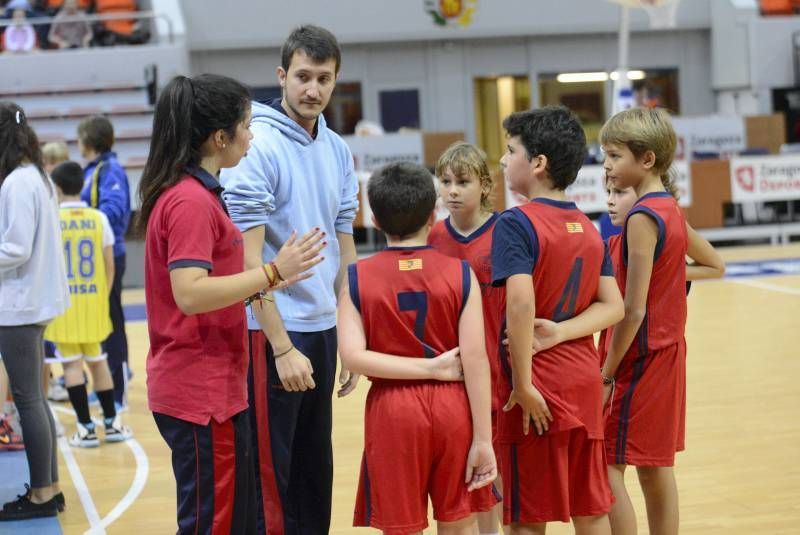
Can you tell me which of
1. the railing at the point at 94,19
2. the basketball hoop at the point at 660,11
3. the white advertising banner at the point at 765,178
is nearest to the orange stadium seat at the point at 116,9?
the railing at the point at 94,19

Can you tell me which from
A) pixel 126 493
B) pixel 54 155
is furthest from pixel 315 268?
pixel 54 155

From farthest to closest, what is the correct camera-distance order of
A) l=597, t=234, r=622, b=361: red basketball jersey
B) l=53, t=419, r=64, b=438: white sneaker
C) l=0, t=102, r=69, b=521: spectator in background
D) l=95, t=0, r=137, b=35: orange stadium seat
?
l=95, t=0, r=137, b=35: orange stadium seat < l=53, t=419, r=64, b=438: white sneaker < l=0, t=102, r=69, b=521: spectator in background < l=597, t=234, r=622, b=361: red basketball jersey

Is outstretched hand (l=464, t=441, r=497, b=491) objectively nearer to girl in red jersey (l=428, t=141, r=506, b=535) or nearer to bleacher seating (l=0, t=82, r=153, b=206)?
girl in red jersey (l=428, t=141, r=506, b=535)

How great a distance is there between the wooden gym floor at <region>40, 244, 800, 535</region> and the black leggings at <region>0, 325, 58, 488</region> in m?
0.30

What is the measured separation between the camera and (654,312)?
356 centimetres

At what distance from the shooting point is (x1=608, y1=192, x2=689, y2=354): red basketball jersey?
3492 millimetres

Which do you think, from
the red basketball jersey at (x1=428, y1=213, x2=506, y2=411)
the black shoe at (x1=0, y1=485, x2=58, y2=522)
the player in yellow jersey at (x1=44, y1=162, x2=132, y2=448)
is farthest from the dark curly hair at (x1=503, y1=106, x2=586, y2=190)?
the player in yellow jersey at (x1=44, y1=162, x2=132, y2=448)

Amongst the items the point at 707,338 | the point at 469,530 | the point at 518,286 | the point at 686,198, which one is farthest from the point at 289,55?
the point at 686,198

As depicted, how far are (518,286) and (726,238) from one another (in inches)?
497

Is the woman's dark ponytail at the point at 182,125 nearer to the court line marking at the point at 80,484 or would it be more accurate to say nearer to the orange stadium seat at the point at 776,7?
the court line marking at the point at 80,484

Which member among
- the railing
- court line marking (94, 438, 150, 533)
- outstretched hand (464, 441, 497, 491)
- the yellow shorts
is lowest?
court line marking (94, 438, 150, 533)

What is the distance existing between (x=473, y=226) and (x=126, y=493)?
2.41m

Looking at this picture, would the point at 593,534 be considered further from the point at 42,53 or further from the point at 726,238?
the point at 42,53

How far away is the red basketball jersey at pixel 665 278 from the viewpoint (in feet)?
11.5
